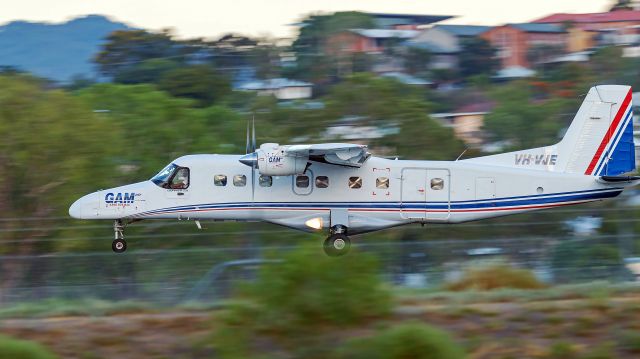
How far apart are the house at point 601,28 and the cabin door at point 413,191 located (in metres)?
88.1

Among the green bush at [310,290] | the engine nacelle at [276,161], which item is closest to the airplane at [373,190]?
the engine nacelle at [276,161]

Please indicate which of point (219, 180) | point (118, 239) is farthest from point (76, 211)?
point (219, 180)

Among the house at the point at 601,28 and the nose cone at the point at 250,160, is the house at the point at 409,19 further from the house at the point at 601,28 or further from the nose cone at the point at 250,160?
the nose cone at the point at 250,160

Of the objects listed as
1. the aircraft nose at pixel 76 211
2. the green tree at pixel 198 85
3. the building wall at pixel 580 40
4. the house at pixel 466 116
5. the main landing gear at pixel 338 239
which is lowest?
the main landing gear at pixel 338 239

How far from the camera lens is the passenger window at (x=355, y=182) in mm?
22319

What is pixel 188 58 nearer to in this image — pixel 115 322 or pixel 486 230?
pixel 486 230

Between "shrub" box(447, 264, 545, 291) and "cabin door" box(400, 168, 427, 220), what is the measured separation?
230 inches

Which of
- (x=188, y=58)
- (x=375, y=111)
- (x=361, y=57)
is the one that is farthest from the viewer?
(x=188, y=58)

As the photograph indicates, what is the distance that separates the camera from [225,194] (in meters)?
22.5

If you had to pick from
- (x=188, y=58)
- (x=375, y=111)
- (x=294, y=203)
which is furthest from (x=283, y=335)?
(x=188, y=58)

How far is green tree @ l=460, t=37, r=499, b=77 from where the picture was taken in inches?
4021

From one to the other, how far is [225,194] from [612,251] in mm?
8915

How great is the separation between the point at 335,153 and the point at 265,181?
1.88m

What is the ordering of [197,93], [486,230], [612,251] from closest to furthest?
[612,251] < [486,230] < [197,93]
